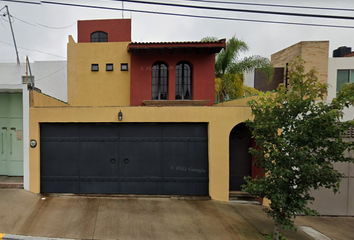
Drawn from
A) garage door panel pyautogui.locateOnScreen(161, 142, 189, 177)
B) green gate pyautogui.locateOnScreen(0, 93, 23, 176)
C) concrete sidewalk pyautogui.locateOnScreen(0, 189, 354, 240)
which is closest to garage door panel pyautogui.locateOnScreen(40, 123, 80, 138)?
green gate pyautogui.locateOnScreen(0, 93, 23, 176)

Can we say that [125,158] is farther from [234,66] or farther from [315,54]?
[315,54]

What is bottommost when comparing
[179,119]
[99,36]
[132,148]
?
[132,148]

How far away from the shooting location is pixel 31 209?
474 cm

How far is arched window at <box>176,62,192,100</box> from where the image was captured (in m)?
8.64

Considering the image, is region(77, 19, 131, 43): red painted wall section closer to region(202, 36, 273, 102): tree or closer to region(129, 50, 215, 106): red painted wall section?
region(129, 50, 215, 106): red painted wall section

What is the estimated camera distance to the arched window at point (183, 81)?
8.64 meters

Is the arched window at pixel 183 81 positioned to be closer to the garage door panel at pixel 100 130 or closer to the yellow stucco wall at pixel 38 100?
the garage door panel at pixel 100 130

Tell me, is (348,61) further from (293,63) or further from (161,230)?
(161,230)

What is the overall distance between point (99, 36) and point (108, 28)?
716 mm

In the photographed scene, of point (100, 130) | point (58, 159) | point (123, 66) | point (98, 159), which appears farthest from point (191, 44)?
point (58, 159)

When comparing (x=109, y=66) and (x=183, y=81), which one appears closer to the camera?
(x=183, y=81)

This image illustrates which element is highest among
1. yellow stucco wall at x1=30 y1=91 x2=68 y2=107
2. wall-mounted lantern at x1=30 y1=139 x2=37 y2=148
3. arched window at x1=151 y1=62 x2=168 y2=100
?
A: arched window at x1=151 y1=62 x2=168 y2=100

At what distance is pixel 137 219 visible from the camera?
445 centimetres

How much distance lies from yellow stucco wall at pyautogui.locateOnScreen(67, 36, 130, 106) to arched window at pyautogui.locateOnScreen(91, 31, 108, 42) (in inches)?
57.6
